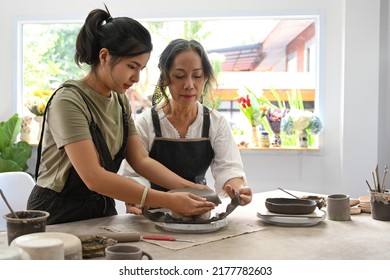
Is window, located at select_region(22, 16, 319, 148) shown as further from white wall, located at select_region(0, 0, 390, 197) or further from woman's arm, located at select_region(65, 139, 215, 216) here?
A: woman's arm, located at select_region(65, 139, 215, 216)

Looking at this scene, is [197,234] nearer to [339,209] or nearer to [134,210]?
[134,210]

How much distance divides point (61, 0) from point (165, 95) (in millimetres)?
2078

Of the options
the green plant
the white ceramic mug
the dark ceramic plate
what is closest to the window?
the green plant

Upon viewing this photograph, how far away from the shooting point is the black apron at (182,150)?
2.40 m

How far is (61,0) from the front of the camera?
4117 millimetres

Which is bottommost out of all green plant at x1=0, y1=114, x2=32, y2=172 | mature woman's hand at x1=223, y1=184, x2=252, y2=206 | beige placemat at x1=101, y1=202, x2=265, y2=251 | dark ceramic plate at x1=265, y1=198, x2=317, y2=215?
beige placemat at x1=101, y1=202, x2=265, y2=251

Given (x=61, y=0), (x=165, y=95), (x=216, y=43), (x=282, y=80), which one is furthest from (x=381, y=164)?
(x=61, y=0)

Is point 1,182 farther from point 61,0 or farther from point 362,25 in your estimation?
point 362,25

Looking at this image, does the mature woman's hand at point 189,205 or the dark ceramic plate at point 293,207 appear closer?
the mature woman's hand at point 189,205

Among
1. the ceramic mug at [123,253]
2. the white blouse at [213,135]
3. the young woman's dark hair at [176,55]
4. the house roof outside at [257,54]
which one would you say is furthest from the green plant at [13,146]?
the ceramic mug at [123,253]

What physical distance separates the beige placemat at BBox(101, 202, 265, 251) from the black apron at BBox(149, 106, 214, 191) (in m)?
0.50

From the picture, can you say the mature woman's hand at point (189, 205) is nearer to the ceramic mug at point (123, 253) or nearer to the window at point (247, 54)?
the ceramic mug at point (123, 253)

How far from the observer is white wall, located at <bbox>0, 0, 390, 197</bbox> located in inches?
150
